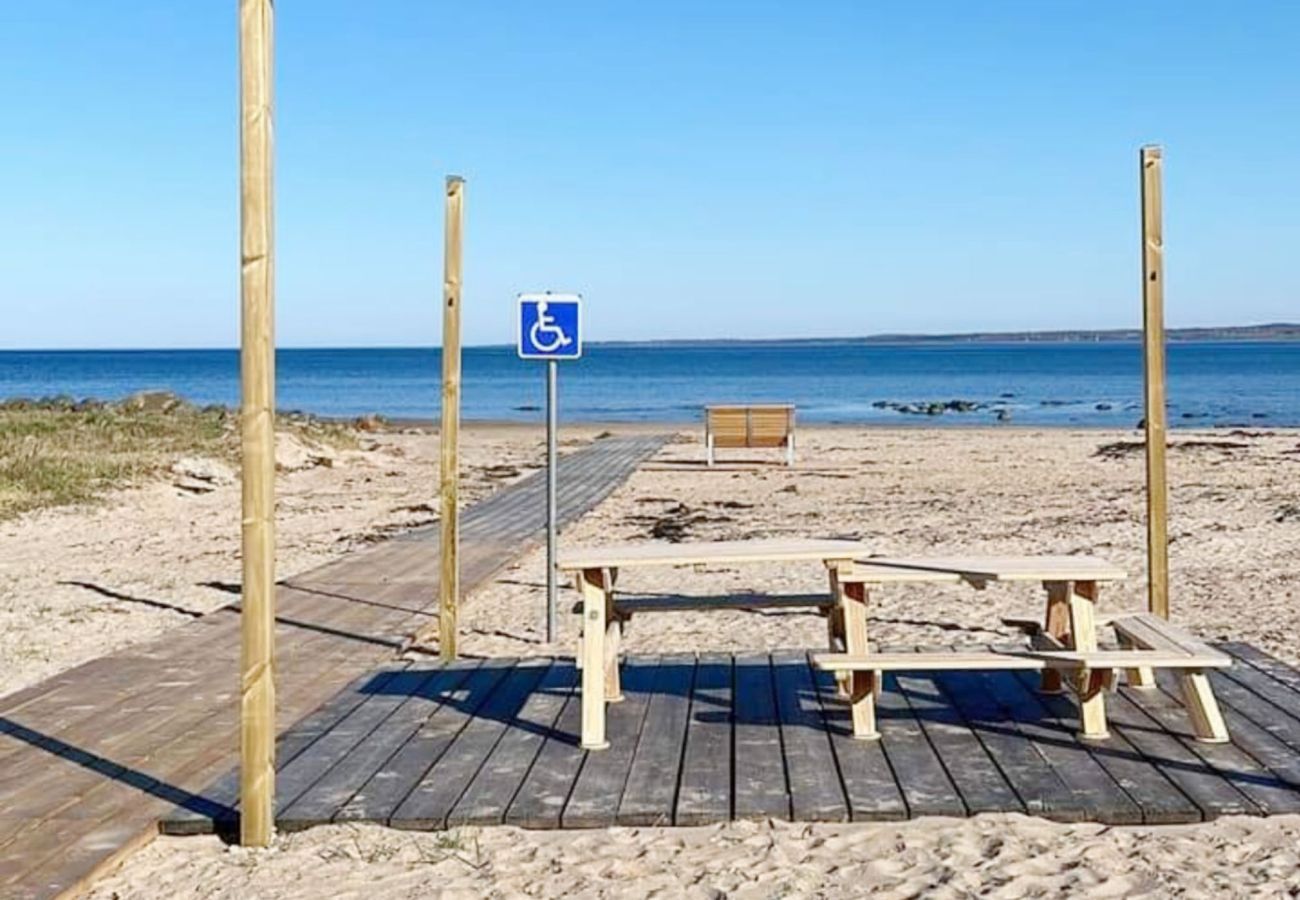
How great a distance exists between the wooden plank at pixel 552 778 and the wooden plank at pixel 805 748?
31.0 inches

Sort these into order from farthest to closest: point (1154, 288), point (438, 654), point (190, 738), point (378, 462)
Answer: point (378, 462) → point (438, 654) → point (1154, 288) → point (190, 738)

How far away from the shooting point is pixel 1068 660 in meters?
5.41

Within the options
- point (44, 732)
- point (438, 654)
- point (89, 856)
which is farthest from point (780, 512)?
point (89, 856)

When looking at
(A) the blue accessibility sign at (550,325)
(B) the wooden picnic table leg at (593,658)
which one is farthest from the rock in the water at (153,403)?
(B) the wooden picnic table leg at (593,658)

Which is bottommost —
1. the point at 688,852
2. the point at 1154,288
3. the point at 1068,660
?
the point at 688,852

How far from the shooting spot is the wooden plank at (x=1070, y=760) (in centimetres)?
480

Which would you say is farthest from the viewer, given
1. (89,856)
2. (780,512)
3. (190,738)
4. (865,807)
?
(780,512)

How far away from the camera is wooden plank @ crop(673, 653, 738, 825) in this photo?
490cm

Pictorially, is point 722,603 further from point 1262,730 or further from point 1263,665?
point 1263,665

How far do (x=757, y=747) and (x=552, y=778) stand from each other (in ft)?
2.76

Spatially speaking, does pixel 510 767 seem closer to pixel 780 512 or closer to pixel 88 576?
pixel 88 576

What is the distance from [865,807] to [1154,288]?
354 centimetres

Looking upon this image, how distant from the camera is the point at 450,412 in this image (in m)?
7.51

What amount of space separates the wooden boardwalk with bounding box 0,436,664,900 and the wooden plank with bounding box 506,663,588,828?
938mm
